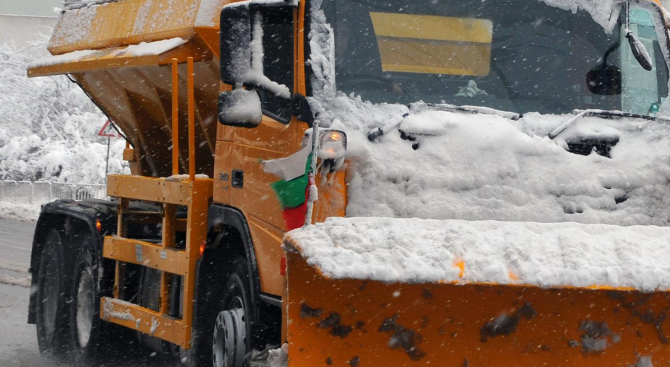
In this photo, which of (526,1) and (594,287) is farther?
(526,1)

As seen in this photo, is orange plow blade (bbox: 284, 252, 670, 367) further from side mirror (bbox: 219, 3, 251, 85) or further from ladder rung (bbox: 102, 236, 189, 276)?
ladder rung (bbox: 102, 236, 189, 276)

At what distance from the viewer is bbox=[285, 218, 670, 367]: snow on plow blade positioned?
4031 millimetres

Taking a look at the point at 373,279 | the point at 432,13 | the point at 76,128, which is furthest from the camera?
the point at 76,128

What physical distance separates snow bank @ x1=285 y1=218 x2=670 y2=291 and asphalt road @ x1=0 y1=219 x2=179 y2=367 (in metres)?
4.66

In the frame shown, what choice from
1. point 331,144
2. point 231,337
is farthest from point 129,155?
point 331,144

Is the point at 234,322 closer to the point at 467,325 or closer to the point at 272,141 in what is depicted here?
the point at 272,141

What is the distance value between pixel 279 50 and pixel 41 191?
24.6 metres

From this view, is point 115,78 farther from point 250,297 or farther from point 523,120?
point 523,120

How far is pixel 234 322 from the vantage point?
231 inches

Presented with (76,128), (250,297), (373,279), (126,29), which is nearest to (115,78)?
(126,29)

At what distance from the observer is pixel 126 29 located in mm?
7754

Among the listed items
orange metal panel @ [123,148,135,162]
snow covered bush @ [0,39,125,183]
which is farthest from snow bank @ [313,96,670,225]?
snow covered bush @ [0,39,125,183]

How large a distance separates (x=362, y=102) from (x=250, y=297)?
1358 millimetres

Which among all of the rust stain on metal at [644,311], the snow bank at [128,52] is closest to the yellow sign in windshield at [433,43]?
the rust stain on metal at [644,311]
